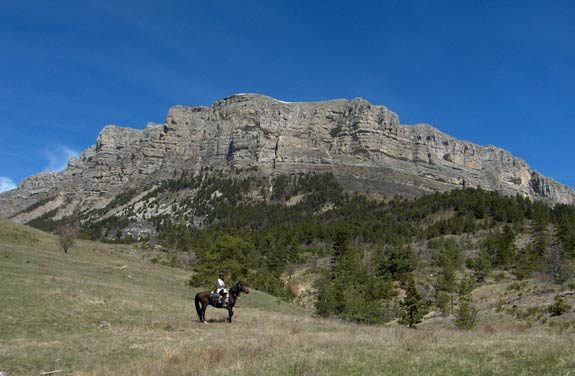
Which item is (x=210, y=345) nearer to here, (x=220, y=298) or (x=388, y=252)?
(x=220, y=298)

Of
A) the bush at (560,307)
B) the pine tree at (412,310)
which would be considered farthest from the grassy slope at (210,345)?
the pine tree at (412,310)

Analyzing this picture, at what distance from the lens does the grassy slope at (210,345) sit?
12.3 m

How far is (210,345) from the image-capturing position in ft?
54.9

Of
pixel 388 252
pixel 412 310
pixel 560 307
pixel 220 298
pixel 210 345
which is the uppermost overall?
pixel 388 252

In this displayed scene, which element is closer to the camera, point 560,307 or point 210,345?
point 210,345

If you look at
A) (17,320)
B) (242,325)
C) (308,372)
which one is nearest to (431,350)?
(308,372)

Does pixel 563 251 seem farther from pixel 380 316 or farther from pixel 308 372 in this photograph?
pixel 308 372

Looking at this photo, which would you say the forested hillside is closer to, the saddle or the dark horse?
the dark horse

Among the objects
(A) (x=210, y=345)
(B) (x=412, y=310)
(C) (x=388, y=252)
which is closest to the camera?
(A) (x=210, y=345)

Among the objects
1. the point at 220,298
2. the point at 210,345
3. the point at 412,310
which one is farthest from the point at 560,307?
the point at 210,345

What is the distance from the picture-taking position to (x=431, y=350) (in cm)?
1448

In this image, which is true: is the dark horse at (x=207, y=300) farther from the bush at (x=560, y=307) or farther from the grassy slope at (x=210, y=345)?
the bush at (x=560, y=307)

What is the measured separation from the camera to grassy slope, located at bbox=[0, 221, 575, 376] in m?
12.3

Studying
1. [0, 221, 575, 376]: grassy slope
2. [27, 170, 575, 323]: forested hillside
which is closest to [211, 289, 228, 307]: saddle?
[0, 221, 575, 376]: grassy slope
